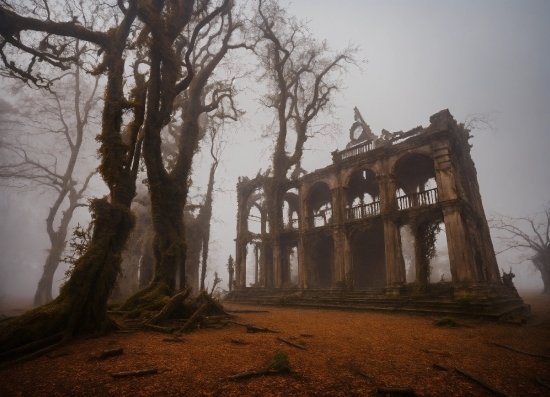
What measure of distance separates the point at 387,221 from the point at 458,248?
12.7ft

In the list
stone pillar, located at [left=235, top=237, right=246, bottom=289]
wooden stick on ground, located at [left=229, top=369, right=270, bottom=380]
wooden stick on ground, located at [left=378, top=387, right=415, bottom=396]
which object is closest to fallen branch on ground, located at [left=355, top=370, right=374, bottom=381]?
wooden stick on ground, located at [left=378, top=387, right=415, bottom=396]

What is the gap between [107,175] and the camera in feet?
28.8

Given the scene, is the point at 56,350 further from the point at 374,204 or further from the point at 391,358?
the point at 374,204

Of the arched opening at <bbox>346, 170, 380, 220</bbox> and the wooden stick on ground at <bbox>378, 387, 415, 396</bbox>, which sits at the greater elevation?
the arched opening at <bbox>346, 170, 380, 220</bbox>

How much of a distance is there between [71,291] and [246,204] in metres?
19.0

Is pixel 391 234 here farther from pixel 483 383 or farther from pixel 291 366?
pixel 291 366

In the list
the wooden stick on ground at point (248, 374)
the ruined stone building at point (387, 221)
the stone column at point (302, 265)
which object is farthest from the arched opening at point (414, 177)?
the wooden stick on ground at point (248, 374)

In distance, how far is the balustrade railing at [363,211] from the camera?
18875mm

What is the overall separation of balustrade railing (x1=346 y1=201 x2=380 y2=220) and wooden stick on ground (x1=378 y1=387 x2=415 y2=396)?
14980 millimetres

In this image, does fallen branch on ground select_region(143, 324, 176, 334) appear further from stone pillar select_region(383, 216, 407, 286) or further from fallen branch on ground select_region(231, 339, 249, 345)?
stone pillar select_region(383, 216, 407, 286)

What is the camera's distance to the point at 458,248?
14.0m

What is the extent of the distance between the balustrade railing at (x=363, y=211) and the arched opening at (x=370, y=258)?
3177 millimetres

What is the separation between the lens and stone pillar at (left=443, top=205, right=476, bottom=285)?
13.5m

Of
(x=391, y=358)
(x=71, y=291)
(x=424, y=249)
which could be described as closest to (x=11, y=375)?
(x=71, y=291)
